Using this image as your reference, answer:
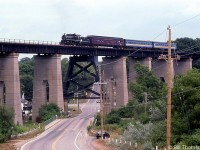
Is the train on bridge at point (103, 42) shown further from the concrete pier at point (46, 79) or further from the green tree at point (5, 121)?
the green tree at point (5, 121)

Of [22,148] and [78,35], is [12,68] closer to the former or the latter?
[78,35]

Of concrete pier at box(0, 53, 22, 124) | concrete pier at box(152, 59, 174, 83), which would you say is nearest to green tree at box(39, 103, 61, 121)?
concrete pier at box(0, 53, 22, 124)

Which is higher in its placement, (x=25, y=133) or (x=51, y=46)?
(x=51, y=46)

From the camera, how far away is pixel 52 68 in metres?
86.9

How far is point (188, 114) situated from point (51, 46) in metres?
53.2

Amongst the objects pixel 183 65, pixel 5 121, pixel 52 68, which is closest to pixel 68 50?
pixel 52 68

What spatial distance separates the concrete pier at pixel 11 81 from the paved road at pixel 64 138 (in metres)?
6.43

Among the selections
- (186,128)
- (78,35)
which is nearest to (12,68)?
(78,35)

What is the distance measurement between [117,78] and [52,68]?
54.7 feet

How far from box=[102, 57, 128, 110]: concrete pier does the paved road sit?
45.6 ft

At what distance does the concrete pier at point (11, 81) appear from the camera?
242ft

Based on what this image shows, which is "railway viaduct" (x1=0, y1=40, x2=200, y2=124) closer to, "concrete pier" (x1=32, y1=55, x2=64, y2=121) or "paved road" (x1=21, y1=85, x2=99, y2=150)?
"concrete pier" (x1=32, y1=55, x2=64, y2=121)

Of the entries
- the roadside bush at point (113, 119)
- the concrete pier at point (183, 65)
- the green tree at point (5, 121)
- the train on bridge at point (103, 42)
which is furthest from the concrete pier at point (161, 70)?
the green tree at point (5, 121)

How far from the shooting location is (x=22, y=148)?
4625 centimetres
